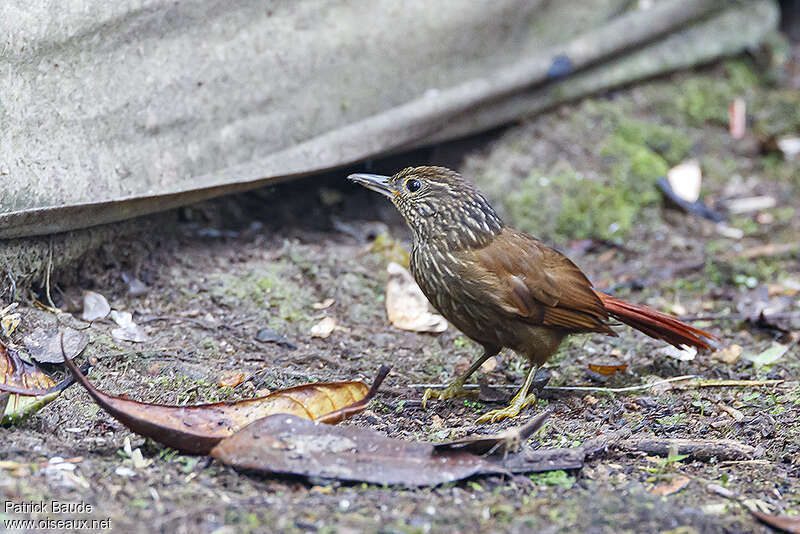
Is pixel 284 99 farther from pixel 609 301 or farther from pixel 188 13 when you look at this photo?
→ pixel 609 301

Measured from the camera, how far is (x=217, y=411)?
3143mm

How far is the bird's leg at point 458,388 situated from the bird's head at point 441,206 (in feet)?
1.90

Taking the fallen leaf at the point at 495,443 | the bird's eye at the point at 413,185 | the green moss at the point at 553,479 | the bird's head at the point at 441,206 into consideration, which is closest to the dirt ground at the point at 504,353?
the green moss at the point at 553,479

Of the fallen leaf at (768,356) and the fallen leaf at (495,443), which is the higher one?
the fallen leaf at (495,443)

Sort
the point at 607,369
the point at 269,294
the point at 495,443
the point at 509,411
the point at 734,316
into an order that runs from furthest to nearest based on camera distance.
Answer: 1. the point at 734,316
2. the point at 269,294
3. the point at 607,369
4. the point at 509,411
5. the point at 495,443

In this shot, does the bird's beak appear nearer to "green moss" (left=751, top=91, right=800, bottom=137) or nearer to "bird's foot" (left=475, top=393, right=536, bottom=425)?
"bird's foot" (left=475, top=393, right=536, bottom=425)

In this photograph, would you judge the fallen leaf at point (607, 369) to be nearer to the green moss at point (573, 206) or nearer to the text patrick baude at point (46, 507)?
the green moss at point (573, 206)

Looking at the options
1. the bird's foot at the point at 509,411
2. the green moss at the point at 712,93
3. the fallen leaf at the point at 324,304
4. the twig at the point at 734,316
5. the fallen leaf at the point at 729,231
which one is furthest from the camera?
the green moss at the point at 712,93

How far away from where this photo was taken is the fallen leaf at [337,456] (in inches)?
111

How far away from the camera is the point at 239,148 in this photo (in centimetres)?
464

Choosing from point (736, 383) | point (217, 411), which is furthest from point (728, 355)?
point (217, 411)

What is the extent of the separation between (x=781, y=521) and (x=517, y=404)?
131 cm

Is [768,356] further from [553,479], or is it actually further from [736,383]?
[553,479]

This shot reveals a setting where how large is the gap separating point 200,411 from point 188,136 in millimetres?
1820
